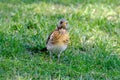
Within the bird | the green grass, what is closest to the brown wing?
the bird

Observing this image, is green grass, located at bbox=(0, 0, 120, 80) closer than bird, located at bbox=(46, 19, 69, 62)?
Yes

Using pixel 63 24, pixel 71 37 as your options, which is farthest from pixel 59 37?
pixel 71 37

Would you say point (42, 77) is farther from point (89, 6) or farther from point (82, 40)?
point (89, 6)

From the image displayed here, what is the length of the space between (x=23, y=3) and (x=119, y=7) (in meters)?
2.13

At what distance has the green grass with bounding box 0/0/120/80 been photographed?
26.6 feet

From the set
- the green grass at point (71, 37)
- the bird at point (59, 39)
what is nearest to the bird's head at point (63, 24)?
the bird at point (59, 39)

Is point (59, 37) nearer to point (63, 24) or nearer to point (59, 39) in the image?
point (59, 39)

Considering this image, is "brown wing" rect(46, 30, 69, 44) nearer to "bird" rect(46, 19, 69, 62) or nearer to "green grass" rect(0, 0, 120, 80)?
"bird" rect(46, 19, 69, 62)

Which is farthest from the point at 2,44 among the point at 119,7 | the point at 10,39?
the point at 119,7

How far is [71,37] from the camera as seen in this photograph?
9820mm

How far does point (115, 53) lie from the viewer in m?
9.39

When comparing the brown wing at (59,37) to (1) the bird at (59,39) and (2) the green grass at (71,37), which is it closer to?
(1) the bird at (59,39)

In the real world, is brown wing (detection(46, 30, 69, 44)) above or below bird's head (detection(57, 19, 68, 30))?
below

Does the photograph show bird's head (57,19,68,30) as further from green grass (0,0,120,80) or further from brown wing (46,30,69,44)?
green grass (0,0,120,80)
